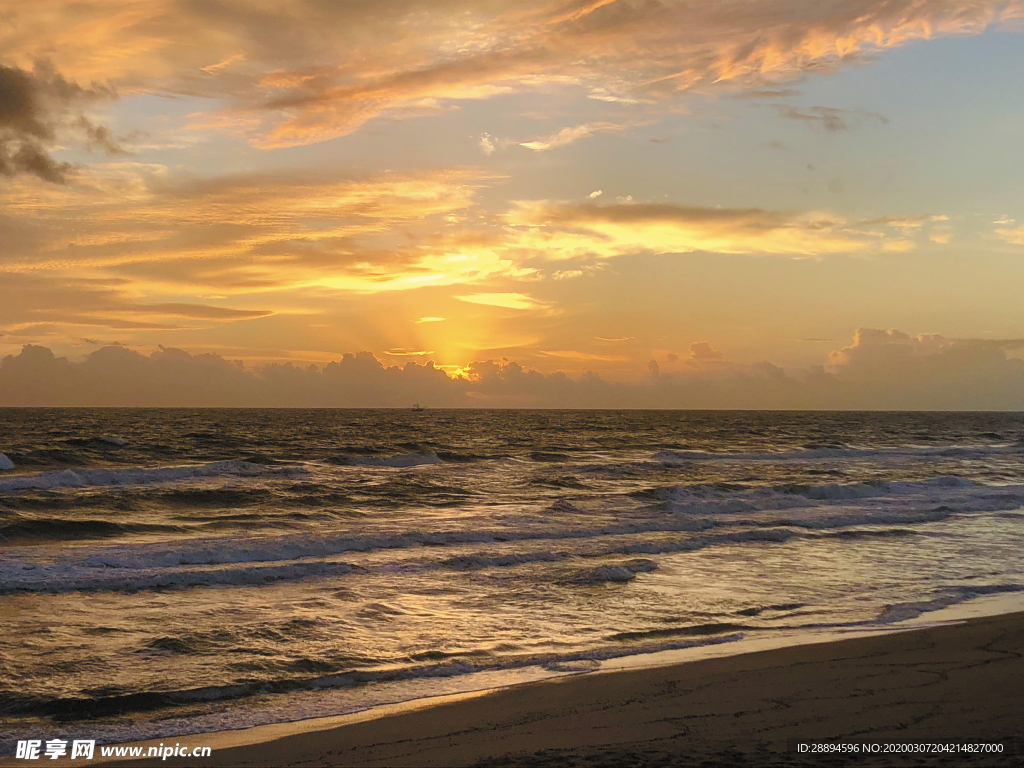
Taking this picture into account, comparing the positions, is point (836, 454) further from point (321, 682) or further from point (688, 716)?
point (321, 682)

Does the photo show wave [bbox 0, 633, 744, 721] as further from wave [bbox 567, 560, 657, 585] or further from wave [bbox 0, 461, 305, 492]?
wave [bbox 0, 461, 305, 492]

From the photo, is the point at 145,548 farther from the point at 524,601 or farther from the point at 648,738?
the point at 648,738

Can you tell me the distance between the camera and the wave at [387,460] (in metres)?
49.1

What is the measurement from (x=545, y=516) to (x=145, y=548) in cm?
1249

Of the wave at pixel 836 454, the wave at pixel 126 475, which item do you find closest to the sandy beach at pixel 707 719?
the wave at pixel 126 475

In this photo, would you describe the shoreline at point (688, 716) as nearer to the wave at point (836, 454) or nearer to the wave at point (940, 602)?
the wave at point (940, 602)

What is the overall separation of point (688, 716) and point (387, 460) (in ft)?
144

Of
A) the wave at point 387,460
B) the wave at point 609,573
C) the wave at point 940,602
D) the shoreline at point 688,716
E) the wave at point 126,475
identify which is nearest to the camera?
the shoreline at point 688,716

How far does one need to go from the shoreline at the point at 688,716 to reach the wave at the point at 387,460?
39896 mm

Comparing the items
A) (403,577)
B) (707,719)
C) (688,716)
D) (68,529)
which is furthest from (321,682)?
(68,529)

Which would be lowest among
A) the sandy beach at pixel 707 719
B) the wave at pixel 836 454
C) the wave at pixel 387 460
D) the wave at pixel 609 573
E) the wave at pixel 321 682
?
the wave at pixel 836 454

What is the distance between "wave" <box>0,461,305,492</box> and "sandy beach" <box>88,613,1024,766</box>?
30574 mm

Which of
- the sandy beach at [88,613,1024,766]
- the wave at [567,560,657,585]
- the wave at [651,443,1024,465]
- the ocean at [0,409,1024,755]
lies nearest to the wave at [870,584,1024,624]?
the ocean at [0,409,1024,755]

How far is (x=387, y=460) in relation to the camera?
5088 cm
